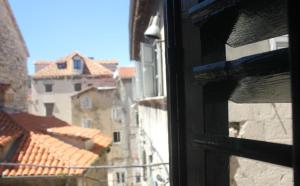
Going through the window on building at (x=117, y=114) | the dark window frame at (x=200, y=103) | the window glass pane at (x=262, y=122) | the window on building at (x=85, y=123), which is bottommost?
the window on building at (x=85, y=123)

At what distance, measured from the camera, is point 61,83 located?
26.0 m

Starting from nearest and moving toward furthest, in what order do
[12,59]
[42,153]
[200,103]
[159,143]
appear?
[200,103]
[159,143]
[42,153]
[12,59]

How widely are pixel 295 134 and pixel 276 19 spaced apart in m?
0.24

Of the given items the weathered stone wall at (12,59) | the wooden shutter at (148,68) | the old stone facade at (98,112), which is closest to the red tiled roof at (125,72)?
the old stone facade at (98,112)

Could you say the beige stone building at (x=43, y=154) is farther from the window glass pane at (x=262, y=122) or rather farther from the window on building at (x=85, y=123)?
the window on building at (x=85, y=123)

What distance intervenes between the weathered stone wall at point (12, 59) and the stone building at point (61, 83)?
1194 centimetres

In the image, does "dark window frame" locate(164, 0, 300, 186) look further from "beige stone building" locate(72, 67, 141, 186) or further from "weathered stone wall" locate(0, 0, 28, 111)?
"beige stone building" locate(72, 67, 141, 186)

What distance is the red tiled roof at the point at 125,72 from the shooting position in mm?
23064

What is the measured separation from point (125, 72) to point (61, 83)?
5930mm

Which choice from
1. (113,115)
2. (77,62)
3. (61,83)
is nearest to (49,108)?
(61,83)

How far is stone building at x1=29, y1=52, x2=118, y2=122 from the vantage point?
25750 mm

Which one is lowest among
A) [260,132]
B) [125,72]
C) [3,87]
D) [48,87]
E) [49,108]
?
[49,108]

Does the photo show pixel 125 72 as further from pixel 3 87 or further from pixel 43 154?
pixel 43 154

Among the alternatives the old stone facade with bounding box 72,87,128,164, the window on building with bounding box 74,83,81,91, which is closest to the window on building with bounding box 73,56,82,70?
the window on building with bounding box 74,83,81,91
